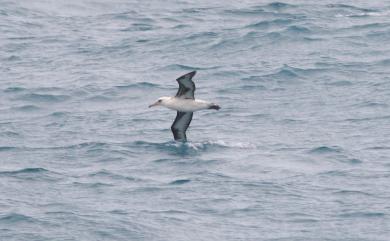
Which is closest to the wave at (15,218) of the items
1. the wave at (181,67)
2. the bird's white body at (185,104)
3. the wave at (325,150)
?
the bird's white body at (185,104)

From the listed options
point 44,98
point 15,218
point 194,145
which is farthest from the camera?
point 44,98

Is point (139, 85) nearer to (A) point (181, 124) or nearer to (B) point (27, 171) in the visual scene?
(A) point (181, 124)

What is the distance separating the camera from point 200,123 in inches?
1137

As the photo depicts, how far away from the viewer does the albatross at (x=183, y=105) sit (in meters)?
26.3

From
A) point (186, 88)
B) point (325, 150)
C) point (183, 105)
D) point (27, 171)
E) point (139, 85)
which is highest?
point (186, 88)

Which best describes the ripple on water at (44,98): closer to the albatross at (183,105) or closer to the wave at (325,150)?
the albatross at (183,105)

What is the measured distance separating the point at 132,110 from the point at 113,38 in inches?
291

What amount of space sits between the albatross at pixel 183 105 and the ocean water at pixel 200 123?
0.35 meters

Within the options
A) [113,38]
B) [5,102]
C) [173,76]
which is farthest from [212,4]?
[5,102]

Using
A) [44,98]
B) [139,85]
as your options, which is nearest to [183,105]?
[139,85]

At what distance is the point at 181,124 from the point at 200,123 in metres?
1.56

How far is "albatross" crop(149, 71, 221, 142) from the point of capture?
2630cm

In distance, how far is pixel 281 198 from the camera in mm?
23281

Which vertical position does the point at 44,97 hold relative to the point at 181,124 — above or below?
below
